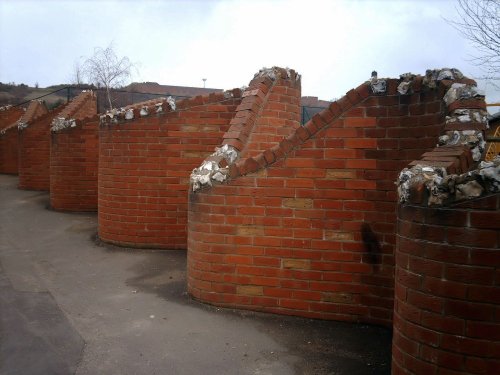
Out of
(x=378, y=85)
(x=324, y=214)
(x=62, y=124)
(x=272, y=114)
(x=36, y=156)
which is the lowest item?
(x=324, y=214)

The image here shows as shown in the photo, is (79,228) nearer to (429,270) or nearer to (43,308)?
(43,308)

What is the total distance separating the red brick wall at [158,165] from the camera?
A: 6.93m

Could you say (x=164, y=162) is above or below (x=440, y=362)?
above

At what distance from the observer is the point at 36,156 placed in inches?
543

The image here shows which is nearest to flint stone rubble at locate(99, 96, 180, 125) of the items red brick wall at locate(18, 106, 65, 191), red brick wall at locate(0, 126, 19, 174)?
red brick wall at locate(18, 106, 65, 191)

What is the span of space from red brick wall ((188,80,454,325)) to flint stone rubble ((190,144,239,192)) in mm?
113

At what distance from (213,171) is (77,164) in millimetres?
7043

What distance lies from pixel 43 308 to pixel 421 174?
13.0 ft

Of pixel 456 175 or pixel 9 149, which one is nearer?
pixel 456 175

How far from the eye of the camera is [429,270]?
2.61 m

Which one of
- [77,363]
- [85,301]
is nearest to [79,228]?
[85,301]

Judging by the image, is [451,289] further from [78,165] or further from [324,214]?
[78,165]

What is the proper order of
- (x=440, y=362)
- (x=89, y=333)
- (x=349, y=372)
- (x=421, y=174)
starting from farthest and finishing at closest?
(x=89, y=333) < (x=349, y=372) < (x=421, y=174) < (x=440, y=362)

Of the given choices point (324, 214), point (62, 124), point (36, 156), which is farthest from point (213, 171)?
point (36, 156)
